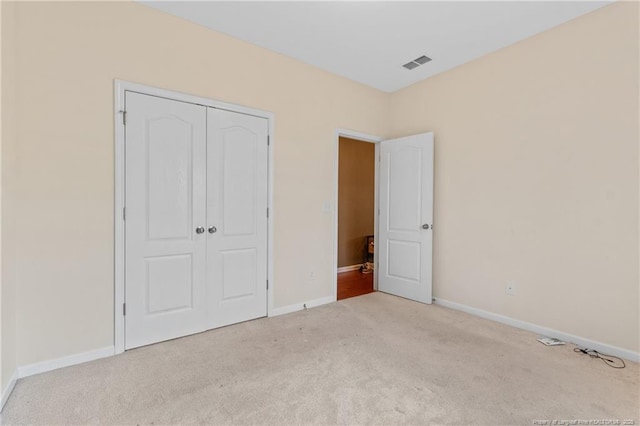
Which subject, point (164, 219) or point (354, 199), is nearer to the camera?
point (164, 219)

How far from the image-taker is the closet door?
292 cm

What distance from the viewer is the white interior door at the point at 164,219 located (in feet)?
8.21

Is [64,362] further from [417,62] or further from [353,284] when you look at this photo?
[417,62]

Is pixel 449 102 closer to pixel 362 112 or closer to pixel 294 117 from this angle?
pixel 362 112

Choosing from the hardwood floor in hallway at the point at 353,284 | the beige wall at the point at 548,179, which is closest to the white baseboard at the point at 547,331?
the beige wall at the point at 548,179

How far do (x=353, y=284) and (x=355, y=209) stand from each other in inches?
63.4

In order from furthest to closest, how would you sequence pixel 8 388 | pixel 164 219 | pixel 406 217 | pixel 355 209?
pixel 355 209 → pixel 406 217 → pixel 164 219 → pixel 8 388

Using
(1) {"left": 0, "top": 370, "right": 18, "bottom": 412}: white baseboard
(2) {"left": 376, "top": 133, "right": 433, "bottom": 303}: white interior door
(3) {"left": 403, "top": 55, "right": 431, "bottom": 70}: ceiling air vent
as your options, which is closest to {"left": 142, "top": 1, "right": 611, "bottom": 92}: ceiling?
(3) {"left": 403, "top": 55, "right": 431, "bottom": 70}: ceiling air vent

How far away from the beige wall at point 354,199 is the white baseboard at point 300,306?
6.05 feet

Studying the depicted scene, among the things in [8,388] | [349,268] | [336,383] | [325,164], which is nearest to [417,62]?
[325,164]

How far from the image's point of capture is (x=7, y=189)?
190cm

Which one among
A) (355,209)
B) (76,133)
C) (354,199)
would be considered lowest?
(355,209)

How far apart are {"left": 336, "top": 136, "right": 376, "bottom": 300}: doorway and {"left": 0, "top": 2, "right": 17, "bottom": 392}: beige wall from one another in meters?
4.12

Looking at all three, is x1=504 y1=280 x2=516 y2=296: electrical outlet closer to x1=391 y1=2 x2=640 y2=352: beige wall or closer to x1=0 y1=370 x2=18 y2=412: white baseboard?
x1=391 y1=2 x2=640 y2=352: beige wall
